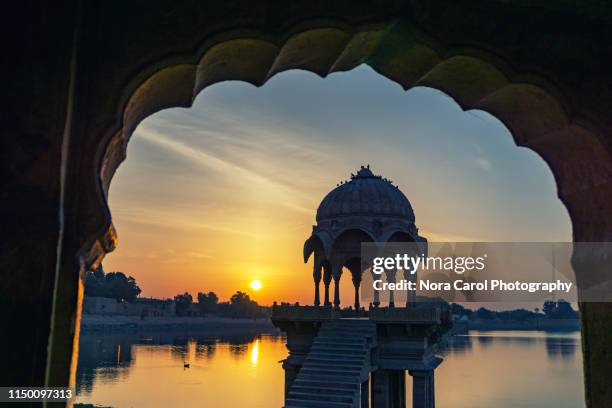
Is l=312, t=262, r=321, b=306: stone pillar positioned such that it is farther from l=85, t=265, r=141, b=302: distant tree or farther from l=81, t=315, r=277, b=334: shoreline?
l=85, t=265, r=141, b=302: distant tree

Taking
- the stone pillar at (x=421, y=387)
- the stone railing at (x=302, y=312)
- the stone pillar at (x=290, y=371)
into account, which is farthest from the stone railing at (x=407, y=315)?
the stone pillar at (x=290, y=371)

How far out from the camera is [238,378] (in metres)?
51.3

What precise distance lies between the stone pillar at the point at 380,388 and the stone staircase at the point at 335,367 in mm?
1561

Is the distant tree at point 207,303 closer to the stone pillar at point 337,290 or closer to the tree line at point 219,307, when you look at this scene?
the tree line at point 219,307

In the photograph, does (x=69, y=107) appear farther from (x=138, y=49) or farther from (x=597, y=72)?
(x=597, y=72)

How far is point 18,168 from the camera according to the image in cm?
245

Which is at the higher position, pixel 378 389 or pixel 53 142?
pixel 53 142

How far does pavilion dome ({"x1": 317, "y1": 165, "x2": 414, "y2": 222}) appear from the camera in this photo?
19.9m

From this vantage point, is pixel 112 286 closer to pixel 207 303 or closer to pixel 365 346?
pixel 207 303

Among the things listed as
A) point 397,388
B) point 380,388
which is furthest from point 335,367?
point 397,388

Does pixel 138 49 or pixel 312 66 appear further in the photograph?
pixel 312 66

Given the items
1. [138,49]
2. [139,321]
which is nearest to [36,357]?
[138,49]

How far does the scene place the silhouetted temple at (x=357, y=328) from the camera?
46.2 ft

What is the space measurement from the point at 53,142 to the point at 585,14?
3.19 meters
